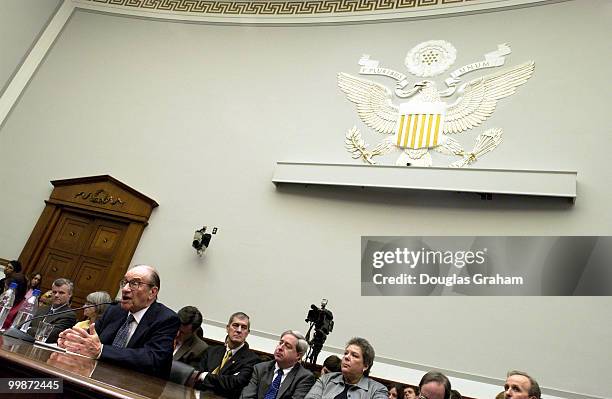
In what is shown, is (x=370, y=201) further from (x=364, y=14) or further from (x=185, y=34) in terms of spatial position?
(x=185, y=34)

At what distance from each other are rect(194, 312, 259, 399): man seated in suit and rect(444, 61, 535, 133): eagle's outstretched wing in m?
3.33

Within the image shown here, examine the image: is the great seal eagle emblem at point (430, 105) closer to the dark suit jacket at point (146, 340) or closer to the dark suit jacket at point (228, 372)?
the dark suit jacket at point (228, 372)

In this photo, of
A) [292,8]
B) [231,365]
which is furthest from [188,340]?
[292,8]

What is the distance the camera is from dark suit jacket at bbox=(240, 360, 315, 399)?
7.86 ft

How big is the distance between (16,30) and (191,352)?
6031 mm

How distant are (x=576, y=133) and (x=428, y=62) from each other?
1901 millimetres

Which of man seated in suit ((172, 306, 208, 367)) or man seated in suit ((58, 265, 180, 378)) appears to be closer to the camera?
man seated in suit ((58, 265, 180, 378))

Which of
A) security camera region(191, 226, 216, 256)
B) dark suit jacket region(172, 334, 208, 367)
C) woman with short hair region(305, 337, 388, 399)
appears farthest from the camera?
security camera region(191, 226, 216, 256)

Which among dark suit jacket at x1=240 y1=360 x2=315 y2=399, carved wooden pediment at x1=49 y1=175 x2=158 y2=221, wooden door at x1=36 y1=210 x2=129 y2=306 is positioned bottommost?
dark suit jacket at x1=240 y1=360 x2=315 y2=399

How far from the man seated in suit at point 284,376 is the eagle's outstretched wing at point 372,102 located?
320 centimetres

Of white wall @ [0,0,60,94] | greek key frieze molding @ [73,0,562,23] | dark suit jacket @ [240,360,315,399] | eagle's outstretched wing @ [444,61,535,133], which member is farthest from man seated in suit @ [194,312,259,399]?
white wall @ [0,0,60,94]

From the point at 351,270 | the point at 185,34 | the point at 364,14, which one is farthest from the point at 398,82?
the point at 185,34

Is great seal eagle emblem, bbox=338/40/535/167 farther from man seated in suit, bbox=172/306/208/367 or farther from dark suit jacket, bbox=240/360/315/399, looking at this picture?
dark suit jacket, bbox=240/360/315/399

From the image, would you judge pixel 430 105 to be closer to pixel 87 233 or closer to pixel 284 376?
pixel 284 376
